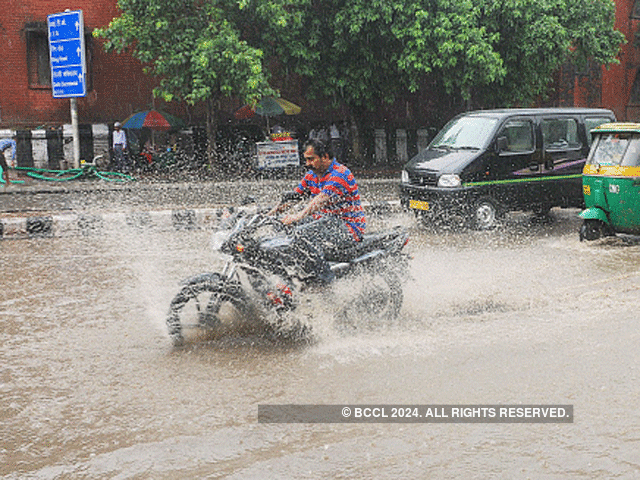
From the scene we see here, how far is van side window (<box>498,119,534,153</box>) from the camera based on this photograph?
1225 cm

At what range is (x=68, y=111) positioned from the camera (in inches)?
933

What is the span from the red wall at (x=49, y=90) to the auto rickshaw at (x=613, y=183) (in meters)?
16.8

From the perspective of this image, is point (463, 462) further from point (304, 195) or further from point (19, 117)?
point (19, 117)

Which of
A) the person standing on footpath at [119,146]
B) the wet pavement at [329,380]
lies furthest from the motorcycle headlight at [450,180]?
the person standing on footpath at [119,146]

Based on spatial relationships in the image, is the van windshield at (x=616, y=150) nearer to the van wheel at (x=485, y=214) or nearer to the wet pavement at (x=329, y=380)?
the van wheel at (x=485, y=214)

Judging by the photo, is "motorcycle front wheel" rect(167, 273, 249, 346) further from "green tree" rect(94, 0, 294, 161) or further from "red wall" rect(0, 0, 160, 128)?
"red wall" rect(0, 0, 160, 128)

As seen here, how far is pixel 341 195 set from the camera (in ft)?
21.5

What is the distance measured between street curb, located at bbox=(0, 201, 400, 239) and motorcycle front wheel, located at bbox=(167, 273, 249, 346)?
22.5 feet

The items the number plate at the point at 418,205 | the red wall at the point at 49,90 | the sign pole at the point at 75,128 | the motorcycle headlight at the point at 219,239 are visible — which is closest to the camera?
the motorcycle headlight at the point at 219,239

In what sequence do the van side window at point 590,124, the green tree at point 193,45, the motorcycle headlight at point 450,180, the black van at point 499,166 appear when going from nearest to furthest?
the motorcycle headlight at point 450,180 < the black van at point 499,166 < the van side window at point 590,124 < the green tree at point 193,45

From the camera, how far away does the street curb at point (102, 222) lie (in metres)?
12.7

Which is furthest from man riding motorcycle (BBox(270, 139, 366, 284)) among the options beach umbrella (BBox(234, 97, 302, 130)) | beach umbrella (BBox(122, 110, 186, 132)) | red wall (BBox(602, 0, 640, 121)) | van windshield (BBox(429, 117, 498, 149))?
red wall (BBox(602, 0, 640, 121))

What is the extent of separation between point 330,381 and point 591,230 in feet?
22.1

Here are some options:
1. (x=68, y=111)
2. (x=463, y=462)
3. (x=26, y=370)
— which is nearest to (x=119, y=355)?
(x=26, y=370)
